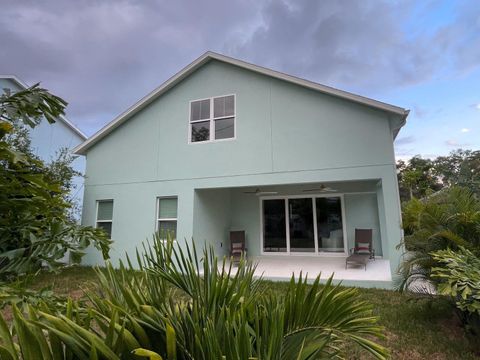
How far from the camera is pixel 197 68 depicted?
35.9 feet

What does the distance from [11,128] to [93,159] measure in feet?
34.4

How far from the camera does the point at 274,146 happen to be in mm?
9375

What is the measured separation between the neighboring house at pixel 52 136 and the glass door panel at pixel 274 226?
32.0ft

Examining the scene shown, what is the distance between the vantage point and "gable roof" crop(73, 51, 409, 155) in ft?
27.2

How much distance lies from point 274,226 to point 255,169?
158 inches

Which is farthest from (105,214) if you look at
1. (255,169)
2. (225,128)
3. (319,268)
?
(319,268)

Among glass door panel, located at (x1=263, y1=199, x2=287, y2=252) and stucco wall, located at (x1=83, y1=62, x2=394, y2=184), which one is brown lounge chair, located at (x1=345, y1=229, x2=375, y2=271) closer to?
glass door panel, located at (x1=263, y1=199, x2=287, y2=252)

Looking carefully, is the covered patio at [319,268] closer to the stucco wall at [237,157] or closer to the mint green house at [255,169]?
the mint green house at [255,169]

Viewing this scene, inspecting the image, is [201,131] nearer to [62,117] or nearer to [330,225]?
[330,225]

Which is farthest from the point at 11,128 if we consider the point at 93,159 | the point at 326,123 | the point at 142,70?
the point at 142,70

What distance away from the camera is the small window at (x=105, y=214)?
11.6m

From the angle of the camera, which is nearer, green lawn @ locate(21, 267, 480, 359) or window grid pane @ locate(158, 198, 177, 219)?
green lawn @ locate(21, 267, 480, 359)

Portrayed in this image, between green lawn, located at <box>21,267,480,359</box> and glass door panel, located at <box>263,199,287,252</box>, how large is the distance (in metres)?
5.04

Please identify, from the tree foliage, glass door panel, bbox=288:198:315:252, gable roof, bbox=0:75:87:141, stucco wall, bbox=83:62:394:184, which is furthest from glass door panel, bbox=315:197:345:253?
the tree foliage
